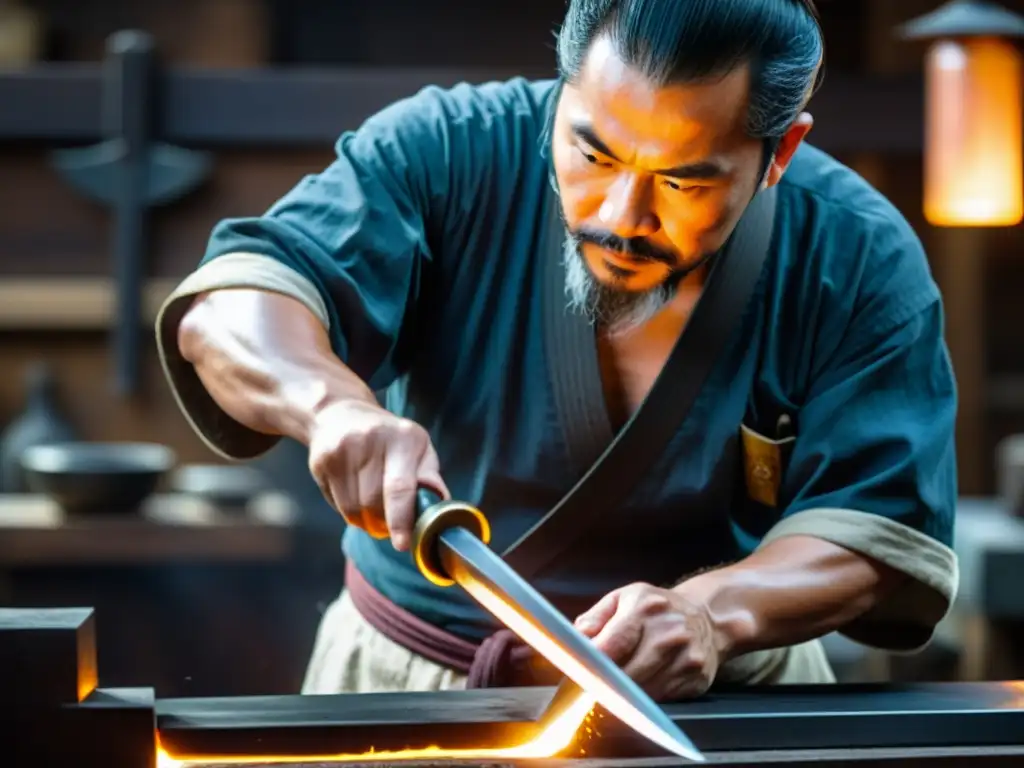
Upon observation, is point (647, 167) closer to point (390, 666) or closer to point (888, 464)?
point (888, 464)

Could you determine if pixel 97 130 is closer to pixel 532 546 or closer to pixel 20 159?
pixel 20 159

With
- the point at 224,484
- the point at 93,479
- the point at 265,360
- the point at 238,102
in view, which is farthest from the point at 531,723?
the point at 238,102

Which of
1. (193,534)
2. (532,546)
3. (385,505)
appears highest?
(385,505)

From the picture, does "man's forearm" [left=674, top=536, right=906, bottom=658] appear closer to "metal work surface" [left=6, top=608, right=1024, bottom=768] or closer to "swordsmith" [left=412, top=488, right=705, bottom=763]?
"metal work surface" [left=6, top=608, right=1024, bottom=768]

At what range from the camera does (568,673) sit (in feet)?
5.85

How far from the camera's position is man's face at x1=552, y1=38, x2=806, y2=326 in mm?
1977

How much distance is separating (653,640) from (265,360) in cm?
61

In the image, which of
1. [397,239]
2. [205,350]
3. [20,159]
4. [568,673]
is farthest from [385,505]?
[20,159]

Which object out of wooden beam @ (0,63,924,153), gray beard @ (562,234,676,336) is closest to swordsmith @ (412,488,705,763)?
gray beard @ (562,234,676,336)

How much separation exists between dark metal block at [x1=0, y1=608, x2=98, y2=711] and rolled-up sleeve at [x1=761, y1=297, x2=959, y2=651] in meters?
1.01

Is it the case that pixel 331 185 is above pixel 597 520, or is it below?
above

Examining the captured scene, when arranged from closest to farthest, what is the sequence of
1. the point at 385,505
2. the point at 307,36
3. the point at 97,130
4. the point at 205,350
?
the point at 385,505 < the point at 205,350 < the point at 97,130 < the point at 307,36

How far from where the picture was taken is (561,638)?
1734mm

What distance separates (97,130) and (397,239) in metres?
3.18
